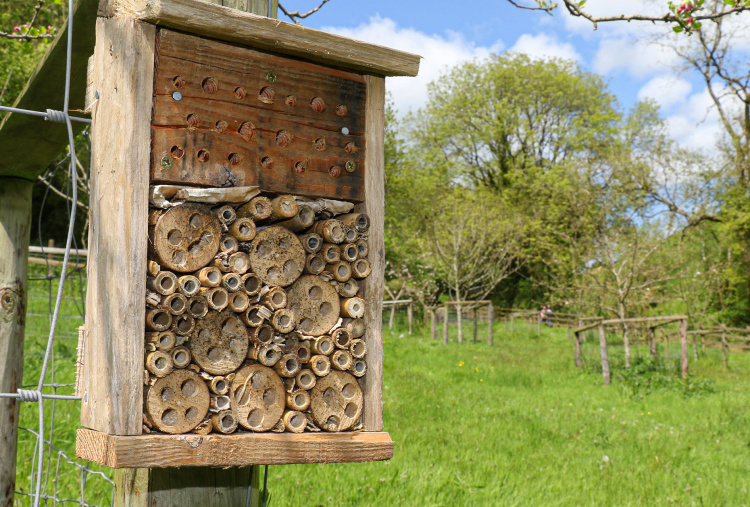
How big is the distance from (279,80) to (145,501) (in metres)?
1.28

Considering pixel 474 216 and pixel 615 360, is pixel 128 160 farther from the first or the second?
pixel 474 216

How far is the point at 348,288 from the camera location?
1.95 meters

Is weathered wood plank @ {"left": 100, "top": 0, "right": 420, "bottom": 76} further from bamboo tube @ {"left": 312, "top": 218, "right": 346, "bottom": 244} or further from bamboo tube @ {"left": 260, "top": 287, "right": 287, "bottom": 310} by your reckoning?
bamboo tube @ {"left": 260, "top": 287, "right": 287, "bottom": 310}

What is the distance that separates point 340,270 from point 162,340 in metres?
0.54

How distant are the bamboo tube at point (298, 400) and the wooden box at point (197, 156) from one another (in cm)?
8

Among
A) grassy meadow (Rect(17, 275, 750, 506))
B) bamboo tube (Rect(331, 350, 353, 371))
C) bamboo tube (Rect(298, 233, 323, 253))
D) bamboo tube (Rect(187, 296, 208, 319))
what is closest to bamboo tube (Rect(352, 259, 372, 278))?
bamboo tube (Rect(298, 233, 323, 253))

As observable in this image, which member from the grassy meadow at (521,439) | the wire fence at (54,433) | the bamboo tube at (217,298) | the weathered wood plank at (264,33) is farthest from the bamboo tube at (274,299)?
the grassy meadow at (521,439)

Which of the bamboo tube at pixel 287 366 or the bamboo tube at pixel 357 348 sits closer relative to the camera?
the bamboo tube at pixel 287 366

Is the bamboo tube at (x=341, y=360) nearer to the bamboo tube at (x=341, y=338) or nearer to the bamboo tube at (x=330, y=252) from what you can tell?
the bamboo tube at (x=341, y=338)

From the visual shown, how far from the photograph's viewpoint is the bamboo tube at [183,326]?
1.70 m

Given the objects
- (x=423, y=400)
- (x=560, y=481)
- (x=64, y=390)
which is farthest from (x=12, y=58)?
(x=560, y=481)

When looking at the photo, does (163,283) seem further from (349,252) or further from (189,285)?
(349,252)

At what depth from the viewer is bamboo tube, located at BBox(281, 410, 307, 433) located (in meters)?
1.82

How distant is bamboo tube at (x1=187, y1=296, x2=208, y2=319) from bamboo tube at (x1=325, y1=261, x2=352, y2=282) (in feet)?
1.26
